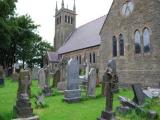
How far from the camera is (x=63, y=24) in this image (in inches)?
2108

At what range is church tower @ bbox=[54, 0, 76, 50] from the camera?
52.8m

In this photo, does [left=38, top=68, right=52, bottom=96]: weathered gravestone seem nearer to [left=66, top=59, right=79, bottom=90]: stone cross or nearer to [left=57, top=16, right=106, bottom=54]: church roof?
[left=66, top=59, right=79, bottom=90]: stone cross

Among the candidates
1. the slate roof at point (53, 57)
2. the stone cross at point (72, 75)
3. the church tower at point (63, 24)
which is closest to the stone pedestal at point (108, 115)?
the stone cross at point (72, 75)

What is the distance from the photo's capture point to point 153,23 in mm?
19141

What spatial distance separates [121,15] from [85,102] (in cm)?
1293

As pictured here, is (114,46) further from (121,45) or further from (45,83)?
(45,83)

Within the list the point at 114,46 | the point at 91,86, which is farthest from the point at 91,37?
the point at 91,86

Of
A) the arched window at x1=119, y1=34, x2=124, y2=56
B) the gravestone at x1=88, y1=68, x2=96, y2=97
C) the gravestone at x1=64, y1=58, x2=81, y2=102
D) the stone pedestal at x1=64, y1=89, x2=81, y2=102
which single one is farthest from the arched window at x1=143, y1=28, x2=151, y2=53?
the stone pedestal at x1=64, y1=89, x2=81, y2=102

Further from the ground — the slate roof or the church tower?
the church tower

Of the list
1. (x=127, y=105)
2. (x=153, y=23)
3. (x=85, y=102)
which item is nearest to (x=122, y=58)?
(x=153, y=23)

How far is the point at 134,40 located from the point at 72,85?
1017 centimetres

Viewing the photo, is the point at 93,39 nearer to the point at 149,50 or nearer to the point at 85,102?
the point at 149,50

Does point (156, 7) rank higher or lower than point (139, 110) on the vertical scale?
higher

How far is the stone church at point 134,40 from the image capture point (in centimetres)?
1894
